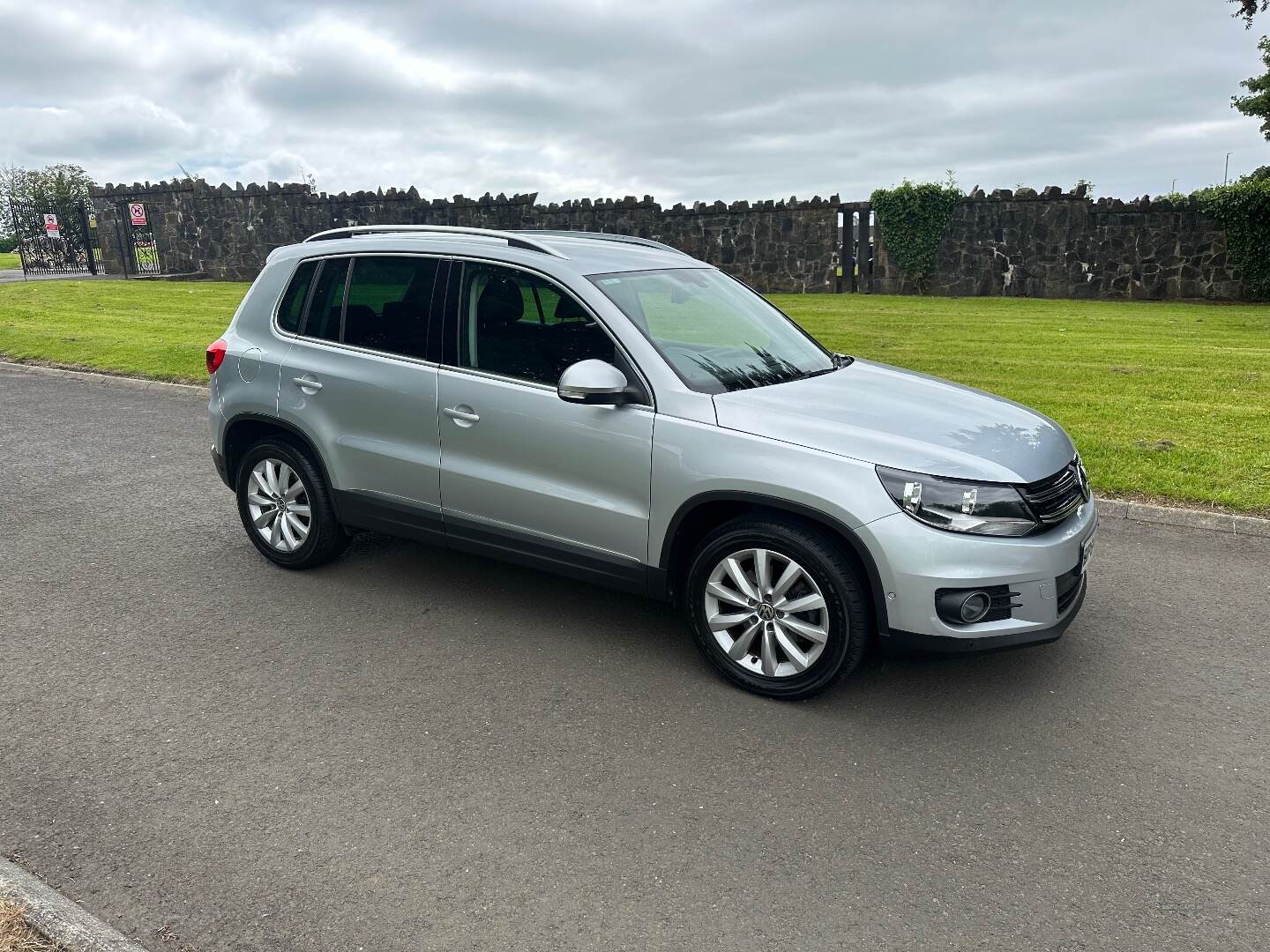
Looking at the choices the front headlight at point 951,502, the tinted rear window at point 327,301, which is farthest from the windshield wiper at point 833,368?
the tinted rear window at point 327,301

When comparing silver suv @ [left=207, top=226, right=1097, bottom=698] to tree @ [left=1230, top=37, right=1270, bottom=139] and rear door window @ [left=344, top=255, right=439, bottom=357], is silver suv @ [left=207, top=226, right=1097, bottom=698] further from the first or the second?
tree @ [left=1230, top=37, right=1270, bottom=139]

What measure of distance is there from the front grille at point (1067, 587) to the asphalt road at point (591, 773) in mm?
458

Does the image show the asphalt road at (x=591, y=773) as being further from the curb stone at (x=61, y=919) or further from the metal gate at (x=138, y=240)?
the metal gate at (x=138, y=240)

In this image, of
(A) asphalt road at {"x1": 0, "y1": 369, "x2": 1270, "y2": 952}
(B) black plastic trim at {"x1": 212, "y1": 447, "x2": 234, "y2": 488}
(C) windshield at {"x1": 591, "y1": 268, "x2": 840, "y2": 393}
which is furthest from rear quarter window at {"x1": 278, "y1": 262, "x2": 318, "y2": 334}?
(C) windshield at {"x1": 591, "y1": 268, "x2": 840, "y2": 393}

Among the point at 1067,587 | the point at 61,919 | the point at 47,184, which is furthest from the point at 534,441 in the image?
the point at 47,184

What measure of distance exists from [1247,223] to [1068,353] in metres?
11.6

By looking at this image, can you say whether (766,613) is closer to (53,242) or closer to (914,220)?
(914,220)

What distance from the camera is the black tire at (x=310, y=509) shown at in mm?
5559

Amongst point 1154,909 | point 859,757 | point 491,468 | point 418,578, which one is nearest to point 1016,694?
point 859,757

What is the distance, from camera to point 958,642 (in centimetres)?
388

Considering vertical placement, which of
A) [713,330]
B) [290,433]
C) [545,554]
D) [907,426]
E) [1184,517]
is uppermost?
[713,330]

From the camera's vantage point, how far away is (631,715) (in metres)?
4.18

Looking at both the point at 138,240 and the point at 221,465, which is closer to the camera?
the point at 221,465

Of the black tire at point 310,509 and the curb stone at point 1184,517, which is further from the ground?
the black tire at point 310,509
